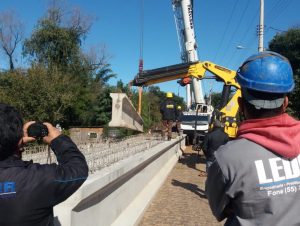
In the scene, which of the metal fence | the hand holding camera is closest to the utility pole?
the metal fence

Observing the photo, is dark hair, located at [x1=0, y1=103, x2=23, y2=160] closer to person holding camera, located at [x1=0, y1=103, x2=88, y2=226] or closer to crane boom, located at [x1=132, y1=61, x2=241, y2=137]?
person holding camera, located at [x1=0, y1=103, x2=88, y2=226]

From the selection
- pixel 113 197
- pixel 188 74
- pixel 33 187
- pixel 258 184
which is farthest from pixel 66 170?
pixel 188 74

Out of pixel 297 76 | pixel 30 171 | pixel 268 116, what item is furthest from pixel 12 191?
pixel 297 76

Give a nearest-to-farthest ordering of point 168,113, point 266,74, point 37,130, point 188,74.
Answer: point 266,74
point 37,130
point 168,113
point 188,74

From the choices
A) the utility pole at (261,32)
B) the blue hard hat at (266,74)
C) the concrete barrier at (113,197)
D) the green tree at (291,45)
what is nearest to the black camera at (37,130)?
the blue hard hat at (266,74)

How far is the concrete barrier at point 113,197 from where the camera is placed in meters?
4.26

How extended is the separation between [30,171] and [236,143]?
45.8 inches

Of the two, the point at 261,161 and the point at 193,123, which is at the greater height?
the point at 193,123

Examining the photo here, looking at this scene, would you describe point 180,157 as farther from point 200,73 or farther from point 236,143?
→ point 236,143

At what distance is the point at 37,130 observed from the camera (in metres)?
2.65

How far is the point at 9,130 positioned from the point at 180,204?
7.66m

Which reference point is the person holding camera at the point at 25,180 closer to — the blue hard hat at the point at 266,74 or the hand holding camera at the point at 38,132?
the hand holding camera at the point at 38,132

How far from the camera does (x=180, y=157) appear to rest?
19859 millimetres

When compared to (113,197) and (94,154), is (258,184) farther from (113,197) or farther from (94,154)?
(94,154)
